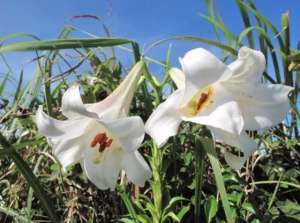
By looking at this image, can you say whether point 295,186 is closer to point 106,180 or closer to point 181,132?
point 181,132

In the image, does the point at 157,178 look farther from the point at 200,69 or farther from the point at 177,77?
the point at 200,69

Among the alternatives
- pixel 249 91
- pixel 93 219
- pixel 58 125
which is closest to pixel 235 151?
pixel 93 219

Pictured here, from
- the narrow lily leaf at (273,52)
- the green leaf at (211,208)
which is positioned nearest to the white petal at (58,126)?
the green leaf at (211,208)

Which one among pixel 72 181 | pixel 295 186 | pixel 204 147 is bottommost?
pixel 295 186

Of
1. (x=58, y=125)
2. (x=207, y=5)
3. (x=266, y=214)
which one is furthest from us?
(x=207, y=5)

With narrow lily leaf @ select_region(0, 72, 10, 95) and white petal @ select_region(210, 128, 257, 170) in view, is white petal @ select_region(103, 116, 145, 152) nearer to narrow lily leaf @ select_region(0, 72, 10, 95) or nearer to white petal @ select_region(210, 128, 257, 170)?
white petal @ select_region(210, 128, 257, 170)

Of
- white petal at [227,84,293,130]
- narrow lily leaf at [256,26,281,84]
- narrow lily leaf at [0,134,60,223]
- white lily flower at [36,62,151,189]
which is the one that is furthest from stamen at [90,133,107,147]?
narrow lily leaf at [256,26,281,84]

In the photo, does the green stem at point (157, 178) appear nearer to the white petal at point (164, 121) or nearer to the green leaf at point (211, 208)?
the green leaf at point (211, 208)

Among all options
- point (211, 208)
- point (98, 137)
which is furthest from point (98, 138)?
point (211, 208)
